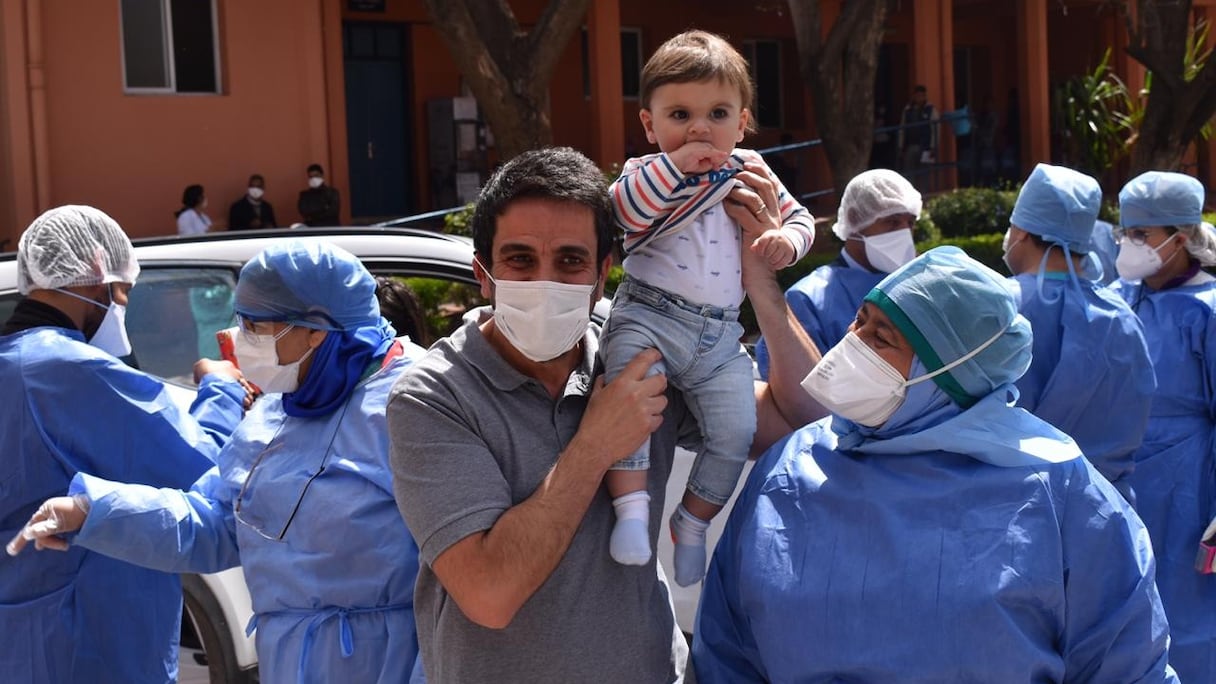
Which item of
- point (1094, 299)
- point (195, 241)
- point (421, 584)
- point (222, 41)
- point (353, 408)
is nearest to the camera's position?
point (421, 584)

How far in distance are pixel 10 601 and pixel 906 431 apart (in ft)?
7.96

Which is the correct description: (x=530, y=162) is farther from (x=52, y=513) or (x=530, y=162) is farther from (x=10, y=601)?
(x=10, y=601)

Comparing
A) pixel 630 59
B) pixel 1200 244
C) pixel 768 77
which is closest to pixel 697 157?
pixel 1200 244

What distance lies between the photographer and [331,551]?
9.56 ft

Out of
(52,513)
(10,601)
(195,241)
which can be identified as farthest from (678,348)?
(195,241)

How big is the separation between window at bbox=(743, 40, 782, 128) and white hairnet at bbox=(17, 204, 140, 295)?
20092 millimetres

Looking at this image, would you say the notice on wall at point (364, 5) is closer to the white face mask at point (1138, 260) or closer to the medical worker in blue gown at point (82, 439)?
the white face mask at point (1138, 260)

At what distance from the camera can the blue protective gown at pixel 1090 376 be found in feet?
14.0

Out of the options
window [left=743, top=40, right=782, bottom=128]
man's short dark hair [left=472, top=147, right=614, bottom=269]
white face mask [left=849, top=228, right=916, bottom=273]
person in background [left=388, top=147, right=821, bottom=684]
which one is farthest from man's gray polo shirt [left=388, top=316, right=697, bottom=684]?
window [left=743, top=40, right=782, bottom=128]

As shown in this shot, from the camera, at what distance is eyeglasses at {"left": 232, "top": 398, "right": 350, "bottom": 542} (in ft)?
9.69

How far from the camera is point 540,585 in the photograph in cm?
239

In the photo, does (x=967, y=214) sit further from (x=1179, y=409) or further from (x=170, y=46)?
(x=1179, y=409)

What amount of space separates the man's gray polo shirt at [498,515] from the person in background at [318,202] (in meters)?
13.1

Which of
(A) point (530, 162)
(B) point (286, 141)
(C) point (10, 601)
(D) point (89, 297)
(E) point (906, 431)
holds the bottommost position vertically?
(C) point (10, 601)
